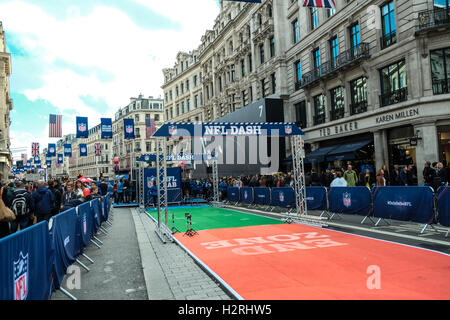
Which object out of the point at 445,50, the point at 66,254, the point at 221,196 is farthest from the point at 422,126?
the point at 66,254

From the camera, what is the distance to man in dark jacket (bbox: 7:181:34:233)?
9.21m

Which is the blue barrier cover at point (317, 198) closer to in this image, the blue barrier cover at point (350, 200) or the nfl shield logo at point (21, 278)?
the blue barrier cover at point (350, 200)

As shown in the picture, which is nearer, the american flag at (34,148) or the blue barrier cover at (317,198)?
the blue barrier cover at (317,198)

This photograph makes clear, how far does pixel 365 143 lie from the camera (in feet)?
70.6

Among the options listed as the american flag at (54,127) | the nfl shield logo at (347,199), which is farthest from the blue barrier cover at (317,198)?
the american flag at (54,127)

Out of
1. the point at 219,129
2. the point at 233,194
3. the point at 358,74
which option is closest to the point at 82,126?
the point at 233,194

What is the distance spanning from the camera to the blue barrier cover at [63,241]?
5.28 m

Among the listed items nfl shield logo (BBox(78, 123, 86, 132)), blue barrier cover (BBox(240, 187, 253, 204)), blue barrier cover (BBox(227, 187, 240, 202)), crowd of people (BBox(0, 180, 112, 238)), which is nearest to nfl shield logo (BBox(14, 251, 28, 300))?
crowd of people (BBox(0, 180, 112, 238))

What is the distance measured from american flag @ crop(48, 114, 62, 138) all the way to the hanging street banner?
24.3 meters

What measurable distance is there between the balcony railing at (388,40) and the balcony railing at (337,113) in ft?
17.4

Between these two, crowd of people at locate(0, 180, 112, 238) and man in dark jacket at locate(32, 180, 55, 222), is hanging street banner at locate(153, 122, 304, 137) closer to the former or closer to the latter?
crowd of people at locate(0, 180, 112, 238)
